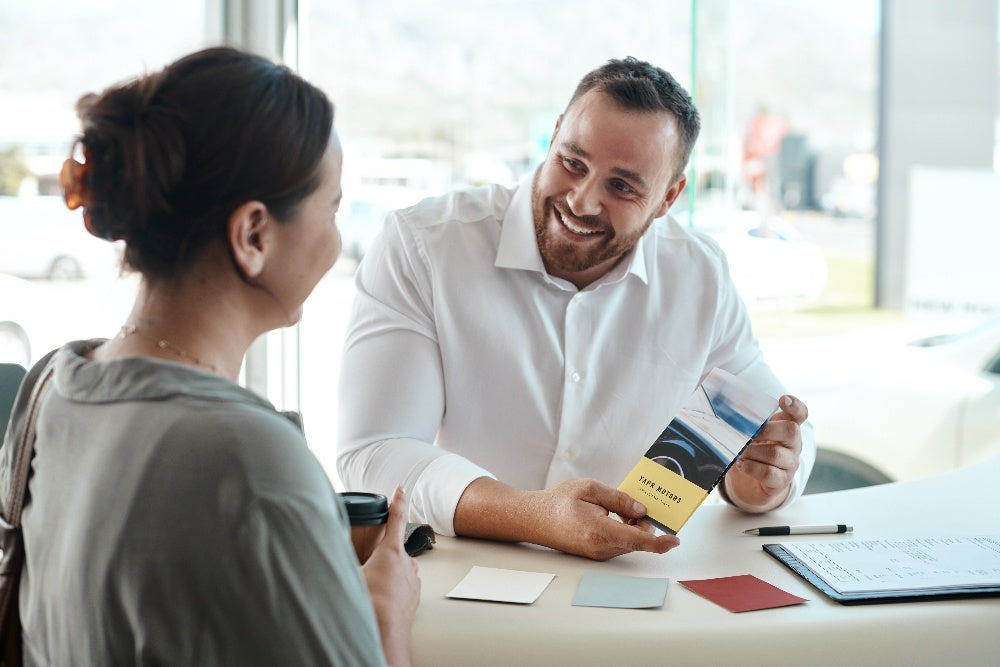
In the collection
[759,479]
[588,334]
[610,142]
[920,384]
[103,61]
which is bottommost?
[920,384]

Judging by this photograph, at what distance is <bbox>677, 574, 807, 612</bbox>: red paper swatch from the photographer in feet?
4.62

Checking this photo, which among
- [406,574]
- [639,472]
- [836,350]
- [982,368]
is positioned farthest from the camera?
[836,350]

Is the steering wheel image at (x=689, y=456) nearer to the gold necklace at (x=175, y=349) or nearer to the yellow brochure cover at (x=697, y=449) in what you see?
the yellow brochure cover at (x=697, y=449)

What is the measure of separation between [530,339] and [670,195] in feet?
1.46

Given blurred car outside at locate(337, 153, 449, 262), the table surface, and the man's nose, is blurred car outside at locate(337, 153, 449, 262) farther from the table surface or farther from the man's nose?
the table surface

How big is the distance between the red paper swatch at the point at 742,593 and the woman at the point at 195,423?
501 mm

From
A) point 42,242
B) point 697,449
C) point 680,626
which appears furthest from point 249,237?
point 42,242

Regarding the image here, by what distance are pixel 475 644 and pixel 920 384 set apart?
3103 mm

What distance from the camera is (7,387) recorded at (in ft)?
A: 6.04

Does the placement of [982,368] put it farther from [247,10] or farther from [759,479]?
[247,10]

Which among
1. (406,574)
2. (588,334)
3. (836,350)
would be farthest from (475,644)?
(836,350)

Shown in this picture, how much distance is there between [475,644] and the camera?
1.30 metres

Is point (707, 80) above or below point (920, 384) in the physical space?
above

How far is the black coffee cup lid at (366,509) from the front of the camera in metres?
1.31
